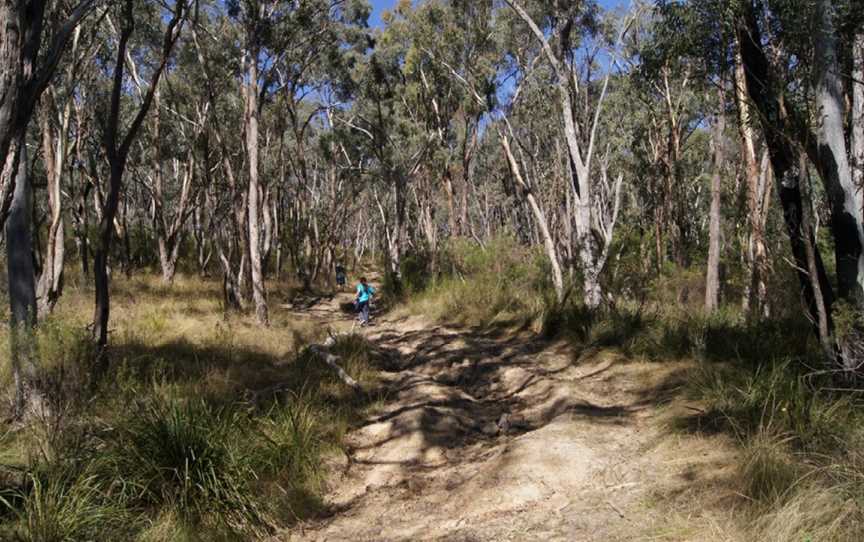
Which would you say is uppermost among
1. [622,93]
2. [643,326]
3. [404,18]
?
[404,18]

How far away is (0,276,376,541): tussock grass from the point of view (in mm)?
3615

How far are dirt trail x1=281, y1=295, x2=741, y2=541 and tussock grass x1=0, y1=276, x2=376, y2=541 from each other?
35 cm

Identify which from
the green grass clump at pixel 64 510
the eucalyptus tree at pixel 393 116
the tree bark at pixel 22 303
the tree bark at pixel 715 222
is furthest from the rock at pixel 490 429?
the eucalyptus tree at pixel 393 116

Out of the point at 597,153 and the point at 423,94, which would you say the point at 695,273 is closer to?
the point at 597,153

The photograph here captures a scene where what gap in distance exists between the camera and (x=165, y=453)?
166 inches

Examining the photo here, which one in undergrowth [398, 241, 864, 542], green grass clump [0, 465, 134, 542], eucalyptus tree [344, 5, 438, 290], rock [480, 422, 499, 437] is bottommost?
rock [480, 422, 499, 437]

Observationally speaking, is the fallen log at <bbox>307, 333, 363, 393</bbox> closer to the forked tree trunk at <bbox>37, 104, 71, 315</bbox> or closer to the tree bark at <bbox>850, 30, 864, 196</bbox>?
the forked tree trunk at <bbox>37, 104, 71, 315</bbox>

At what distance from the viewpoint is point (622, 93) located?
20.8 meters

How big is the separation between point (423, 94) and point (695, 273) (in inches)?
468

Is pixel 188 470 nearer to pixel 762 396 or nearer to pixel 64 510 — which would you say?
pixel 64 510

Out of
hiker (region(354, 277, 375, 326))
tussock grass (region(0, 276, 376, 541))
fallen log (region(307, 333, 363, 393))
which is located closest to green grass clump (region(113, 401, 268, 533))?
tussock grass (region(0, 276, 376, 541))

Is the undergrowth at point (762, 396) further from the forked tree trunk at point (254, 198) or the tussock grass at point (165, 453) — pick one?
A: the forked tree trunk at point (254, 198)

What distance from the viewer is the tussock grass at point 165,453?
3.62 metres

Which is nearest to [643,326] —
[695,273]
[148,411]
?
[148,411]
